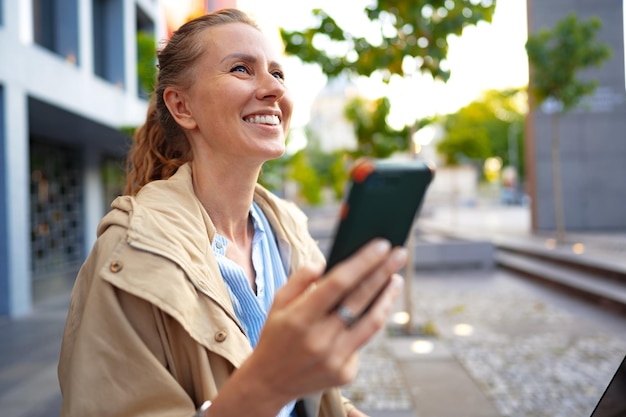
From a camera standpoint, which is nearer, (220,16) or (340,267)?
(340,267)

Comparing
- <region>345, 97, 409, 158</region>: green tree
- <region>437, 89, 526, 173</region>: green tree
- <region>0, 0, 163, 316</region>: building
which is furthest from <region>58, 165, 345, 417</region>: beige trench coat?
<region>437, 89, 526, 173</region>: green tree

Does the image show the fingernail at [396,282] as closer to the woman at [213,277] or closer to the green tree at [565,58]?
the woman at [213,277]

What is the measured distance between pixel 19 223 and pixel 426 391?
6.08m

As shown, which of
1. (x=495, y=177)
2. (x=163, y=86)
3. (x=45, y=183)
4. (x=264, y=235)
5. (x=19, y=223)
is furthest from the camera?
(x=495, y=177)

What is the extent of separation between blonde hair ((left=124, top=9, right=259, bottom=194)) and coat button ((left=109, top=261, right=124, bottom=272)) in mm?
509

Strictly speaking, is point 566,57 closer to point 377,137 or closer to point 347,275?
point 377,137

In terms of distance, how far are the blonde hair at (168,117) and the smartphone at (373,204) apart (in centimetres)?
81

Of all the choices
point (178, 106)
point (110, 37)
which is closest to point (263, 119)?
point (178, 106)

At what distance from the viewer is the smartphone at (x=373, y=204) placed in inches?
29.1

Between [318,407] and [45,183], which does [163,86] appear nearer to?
[318,407]

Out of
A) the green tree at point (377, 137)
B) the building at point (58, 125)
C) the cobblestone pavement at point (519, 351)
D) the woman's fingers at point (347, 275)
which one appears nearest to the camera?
the woman's fingers at point (347, 275)

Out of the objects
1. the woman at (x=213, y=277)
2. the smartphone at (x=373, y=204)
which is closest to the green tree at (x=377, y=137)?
the woman at (x=213, y=277)

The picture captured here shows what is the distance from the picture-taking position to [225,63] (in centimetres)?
134

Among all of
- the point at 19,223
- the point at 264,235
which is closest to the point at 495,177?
the point at 19,223
